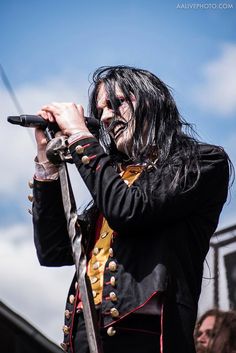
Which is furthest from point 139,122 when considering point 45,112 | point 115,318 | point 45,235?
point 115,318

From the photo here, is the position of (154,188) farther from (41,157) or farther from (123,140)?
(41,157)

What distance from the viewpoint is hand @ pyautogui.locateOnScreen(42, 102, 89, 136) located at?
1843mm

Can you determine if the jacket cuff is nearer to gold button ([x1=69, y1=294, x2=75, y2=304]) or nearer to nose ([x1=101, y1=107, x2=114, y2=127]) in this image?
nose ([x1=101, y1=107, x2=114, y2=127])

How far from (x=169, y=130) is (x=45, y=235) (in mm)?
426

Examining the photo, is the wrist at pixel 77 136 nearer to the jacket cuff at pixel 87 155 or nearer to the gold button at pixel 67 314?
the jacket cuff at pixel 87 155

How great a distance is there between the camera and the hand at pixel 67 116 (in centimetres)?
184

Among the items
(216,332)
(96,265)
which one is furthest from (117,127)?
(216,332)

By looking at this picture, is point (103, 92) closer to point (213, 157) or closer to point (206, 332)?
point (213, 157)

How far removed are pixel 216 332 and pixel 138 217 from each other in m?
1.61

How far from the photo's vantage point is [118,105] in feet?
6.61

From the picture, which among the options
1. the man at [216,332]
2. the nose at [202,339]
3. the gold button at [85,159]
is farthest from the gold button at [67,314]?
the nose at [202,339]

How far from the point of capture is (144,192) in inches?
69.1

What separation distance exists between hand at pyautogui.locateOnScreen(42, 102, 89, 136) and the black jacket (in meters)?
0.05

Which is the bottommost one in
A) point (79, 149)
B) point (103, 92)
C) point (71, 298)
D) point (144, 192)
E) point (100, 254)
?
point (71, 298)
